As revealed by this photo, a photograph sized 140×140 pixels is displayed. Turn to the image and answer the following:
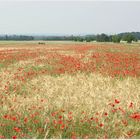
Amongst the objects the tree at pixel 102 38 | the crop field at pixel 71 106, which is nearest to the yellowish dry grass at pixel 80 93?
the crop field at pixel 71 106

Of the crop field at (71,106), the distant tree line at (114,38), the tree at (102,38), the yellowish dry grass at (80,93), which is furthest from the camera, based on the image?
the tree at (102,38)

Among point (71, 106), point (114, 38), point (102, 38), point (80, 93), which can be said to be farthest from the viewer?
point (102, 38)

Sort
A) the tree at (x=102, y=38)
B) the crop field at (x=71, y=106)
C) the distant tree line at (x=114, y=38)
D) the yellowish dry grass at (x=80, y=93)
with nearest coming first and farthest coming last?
the crop field at (x=71, y=106) → the yellowish dry grass at (x=80, y=93) → the distant tree line at (x=114, y=38) → the tree at (x=102, y=38)

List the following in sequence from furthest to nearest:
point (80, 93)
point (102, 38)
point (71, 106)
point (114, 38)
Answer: point (102, 38) → point (114, 38) → point (80, 93) → point (71, 106)

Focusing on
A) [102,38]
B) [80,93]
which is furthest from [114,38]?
[80,93]

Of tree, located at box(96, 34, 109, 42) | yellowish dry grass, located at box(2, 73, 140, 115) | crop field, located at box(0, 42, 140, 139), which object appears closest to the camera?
crop field, located at box(0, 42, 140, 139)

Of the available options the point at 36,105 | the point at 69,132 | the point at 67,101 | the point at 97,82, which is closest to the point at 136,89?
the point at 97,82

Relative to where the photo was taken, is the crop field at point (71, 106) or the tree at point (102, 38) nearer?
the crop field at point (71, 106)

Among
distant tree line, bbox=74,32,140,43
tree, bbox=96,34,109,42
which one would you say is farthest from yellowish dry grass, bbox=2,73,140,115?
tree, bbox=96,34,109,42

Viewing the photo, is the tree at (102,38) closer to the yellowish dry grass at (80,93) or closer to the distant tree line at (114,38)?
the distant tree line at (114,38)

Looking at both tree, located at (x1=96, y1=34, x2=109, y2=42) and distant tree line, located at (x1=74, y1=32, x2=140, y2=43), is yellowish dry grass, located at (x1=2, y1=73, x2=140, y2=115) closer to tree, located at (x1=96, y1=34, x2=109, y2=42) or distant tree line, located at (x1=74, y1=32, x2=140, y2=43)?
distant tree line, located at (x1=74, y1=32, x2=140, y2=43)

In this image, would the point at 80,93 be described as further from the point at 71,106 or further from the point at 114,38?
the point at 114,38

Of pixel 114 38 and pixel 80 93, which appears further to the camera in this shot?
pixel 114 38

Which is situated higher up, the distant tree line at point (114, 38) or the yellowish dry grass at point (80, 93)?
the yellowish dry grass at point (80, 93)
